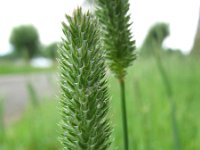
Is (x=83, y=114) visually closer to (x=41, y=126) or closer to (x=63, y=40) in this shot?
(x=63, y=40)

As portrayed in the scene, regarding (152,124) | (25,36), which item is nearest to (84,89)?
(152,124)

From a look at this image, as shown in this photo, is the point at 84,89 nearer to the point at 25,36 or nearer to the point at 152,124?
the point at 152,124

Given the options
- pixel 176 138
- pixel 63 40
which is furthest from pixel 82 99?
pixel 176 138

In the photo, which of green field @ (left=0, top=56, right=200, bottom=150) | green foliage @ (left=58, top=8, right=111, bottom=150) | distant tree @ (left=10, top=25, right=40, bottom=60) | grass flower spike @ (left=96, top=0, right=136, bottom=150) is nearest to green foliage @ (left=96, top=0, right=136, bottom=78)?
grass flower spike @ (left=96, top=0, right=136, bottom=150)

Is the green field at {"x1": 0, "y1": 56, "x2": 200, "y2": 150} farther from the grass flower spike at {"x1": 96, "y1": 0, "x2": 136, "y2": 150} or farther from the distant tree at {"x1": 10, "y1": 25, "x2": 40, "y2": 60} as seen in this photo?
the distant tree at {"x1": 10, "y1": 25, "x2": 40, "y2": 60}

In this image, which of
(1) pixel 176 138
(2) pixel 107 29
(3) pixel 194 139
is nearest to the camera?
(2) pixel 107 29
